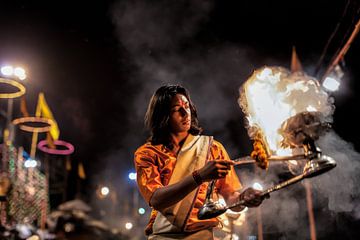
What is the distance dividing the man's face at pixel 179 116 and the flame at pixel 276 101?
57 cm

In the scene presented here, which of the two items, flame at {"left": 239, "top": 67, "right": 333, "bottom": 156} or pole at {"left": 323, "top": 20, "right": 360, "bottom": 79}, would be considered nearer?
flame at {"left": 239, "top": 67, "right": 333, "bottom": 156}

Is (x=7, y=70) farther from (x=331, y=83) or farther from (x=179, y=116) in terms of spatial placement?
(x=331, y=83)

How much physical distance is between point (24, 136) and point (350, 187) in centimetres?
2243

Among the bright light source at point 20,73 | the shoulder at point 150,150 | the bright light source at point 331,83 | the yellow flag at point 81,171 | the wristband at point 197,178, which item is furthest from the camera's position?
the yellow flag at point 81,171

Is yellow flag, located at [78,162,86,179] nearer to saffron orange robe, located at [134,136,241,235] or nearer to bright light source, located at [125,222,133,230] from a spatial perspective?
bright light source, located at [125,222,133,230]

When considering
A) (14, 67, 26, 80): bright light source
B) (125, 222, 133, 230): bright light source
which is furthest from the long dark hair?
(125, 222, 133, 230): bright light source

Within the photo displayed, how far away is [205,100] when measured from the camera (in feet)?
32.5

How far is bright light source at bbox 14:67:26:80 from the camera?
11.9m

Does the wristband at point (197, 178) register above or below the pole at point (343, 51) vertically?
below

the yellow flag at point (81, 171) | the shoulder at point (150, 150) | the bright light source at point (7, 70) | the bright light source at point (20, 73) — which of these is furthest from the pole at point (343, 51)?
the yellow flag at point (81, 171)

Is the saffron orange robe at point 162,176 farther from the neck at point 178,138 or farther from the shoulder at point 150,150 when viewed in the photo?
the neck at point 178,138

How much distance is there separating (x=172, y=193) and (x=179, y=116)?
892 millimetres

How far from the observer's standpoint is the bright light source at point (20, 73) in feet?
39.2

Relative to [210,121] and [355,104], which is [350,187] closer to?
[210,121]
